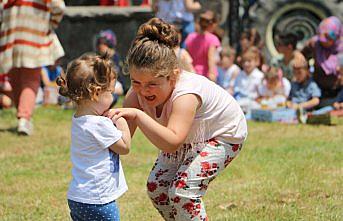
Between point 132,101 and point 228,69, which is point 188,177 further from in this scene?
point 228,69

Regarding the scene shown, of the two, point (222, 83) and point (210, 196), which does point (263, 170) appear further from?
point (222, 83)

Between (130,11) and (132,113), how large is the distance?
26.9 ft

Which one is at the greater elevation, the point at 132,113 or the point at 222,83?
the point at 132,113

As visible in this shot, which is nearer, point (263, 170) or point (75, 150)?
point (75, 150)

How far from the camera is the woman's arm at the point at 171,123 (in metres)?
3.61

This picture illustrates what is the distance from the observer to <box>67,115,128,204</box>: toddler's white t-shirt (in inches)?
143

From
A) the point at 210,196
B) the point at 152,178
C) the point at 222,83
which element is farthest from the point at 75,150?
the point at 222,83

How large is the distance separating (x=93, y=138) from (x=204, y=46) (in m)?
6.36

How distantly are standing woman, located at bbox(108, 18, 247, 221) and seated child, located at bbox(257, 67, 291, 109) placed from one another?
5.66 m

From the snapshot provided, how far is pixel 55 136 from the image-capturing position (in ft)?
26.3

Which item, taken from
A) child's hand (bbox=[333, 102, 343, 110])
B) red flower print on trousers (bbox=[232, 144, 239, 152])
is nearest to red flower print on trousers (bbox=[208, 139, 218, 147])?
red flower print on trousers (bbox=[232, 144, 239, 152])

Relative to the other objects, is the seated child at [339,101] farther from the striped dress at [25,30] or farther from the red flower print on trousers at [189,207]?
the red flower print on trousers at [189,207]

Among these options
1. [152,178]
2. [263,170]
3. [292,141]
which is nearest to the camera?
[152,178]

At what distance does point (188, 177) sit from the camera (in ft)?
12.5
